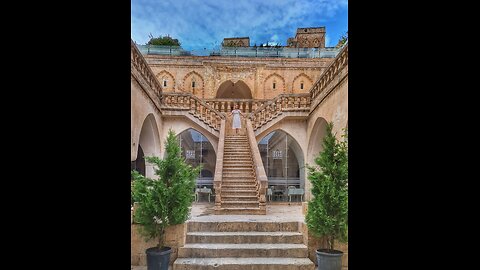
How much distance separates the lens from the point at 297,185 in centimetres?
1670

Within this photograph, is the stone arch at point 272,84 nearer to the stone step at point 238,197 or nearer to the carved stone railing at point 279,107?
the carved stone railing at point 279,107

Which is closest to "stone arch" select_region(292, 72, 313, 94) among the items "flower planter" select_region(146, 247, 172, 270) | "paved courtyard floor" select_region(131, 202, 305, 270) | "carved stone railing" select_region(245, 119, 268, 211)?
"carved stone railing" select_region(245, 119, 268, 211)

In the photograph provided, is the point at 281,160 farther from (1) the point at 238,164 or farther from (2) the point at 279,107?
(1) the point at 238,164

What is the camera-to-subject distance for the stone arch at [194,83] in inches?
762

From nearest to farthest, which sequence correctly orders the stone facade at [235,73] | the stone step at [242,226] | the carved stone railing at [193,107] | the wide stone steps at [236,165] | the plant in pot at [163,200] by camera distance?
the plant in pot at [163,200] → the stone step at [242,226] → the wide stone steps at [236,165] → the carved stone railing at [193,107] → the stone facade at [235,73]

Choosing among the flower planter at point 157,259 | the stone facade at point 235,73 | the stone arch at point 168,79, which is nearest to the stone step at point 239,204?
the flower planter at point 157,259

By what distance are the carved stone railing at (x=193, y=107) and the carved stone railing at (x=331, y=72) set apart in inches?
152

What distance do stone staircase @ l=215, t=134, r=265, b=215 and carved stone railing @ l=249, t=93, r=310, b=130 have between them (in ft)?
3.98

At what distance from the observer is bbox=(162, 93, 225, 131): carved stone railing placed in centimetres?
1363

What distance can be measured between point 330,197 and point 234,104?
32.0 ft

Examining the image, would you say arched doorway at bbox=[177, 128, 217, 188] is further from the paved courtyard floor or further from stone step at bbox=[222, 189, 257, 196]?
the paved courtyard floor
